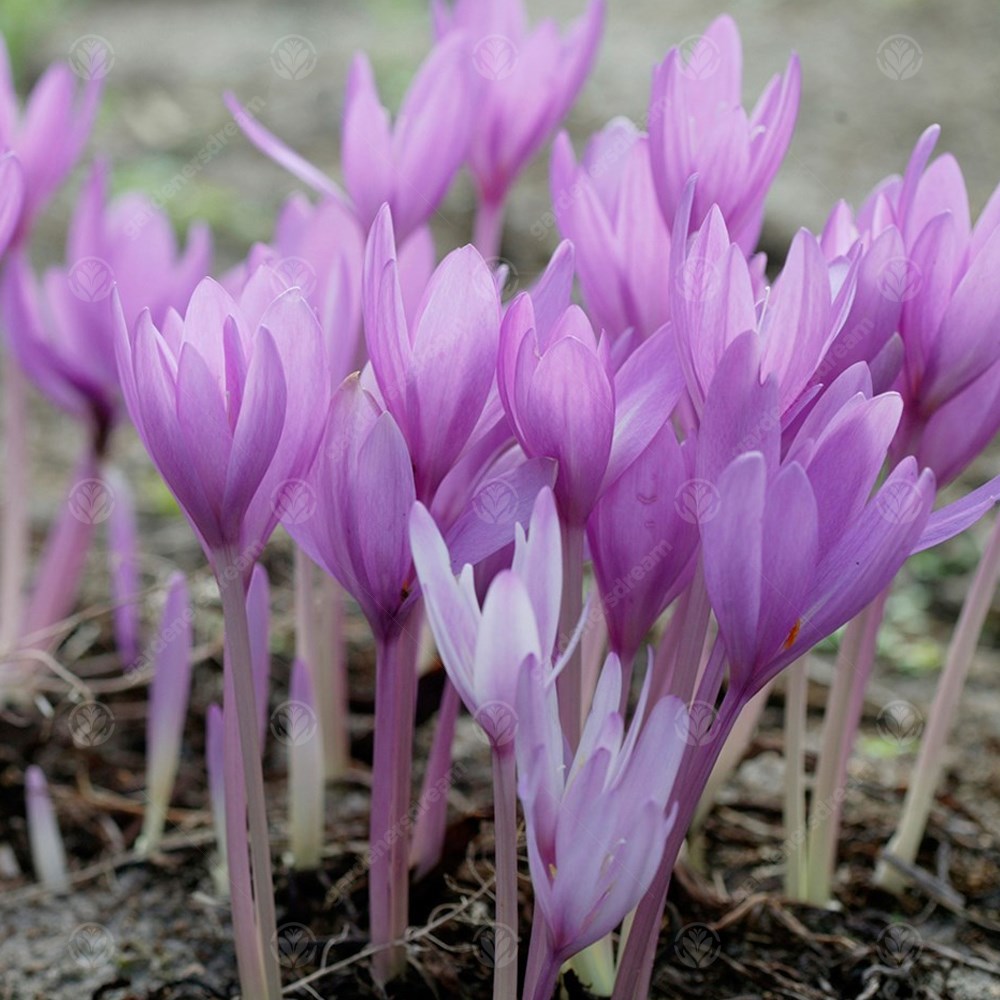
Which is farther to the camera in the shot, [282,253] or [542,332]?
[282,253]

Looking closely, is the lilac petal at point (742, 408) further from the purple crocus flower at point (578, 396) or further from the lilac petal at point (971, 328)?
the lilac petal at point (971, 328)

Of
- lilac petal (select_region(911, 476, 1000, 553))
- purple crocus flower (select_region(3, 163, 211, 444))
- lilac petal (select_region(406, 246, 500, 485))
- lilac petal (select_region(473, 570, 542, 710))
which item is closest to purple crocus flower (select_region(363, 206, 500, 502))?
lilac petal (select_region(406, 246, 500, 485))

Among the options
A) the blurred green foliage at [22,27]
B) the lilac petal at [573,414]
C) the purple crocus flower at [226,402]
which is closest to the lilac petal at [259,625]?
the purple crocus flower at [226,402]

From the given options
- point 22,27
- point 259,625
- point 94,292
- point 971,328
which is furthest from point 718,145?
point 22,27

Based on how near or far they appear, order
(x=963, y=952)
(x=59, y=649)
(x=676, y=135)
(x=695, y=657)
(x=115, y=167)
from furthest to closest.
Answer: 1. (x=115, y=167)
2. (x=59, y=649)
3. (x=963, y=952)
4. (x=676, y=135)
5. (x=695, y=657)

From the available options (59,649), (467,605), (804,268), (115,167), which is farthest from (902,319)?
(115,167)

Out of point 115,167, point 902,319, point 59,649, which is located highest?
point 902,319

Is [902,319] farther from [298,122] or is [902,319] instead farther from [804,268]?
[298,122]
